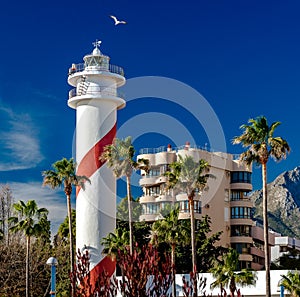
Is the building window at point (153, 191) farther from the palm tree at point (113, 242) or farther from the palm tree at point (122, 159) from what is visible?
the palm tree at point (113, 242)

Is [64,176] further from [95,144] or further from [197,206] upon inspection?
[197,206]

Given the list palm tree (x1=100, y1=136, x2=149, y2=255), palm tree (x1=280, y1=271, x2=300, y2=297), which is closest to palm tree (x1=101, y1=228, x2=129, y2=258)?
palm tree (x1=100, y1=136, x2=149, y2=255)

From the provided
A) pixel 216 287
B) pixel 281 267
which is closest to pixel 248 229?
pixel 281 267

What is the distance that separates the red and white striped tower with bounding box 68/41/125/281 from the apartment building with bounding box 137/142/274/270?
56.9 ft

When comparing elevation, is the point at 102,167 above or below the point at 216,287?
above

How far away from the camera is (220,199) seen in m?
74.5

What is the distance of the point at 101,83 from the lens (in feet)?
180

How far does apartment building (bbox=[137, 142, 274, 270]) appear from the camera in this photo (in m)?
72.2

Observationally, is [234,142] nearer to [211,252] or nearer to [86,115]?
[86,115]

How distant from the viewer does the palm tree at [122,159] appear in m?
52.8

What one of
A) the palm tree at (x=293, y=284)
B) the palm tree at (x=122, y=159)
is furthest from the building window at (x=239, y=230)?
the palm tree at (x=293, y=284)

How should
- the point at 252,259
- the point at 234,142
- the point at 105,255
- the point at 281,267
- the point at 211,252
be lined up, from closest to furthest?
the point at 234,142
the point at 105,255
the point at 211,252
the point at 281,267
the point at 252,259

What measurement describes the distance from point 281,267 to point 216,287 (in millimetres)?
23390

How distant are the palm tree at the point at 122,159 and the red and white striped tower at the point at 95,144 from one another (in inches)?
22.7
